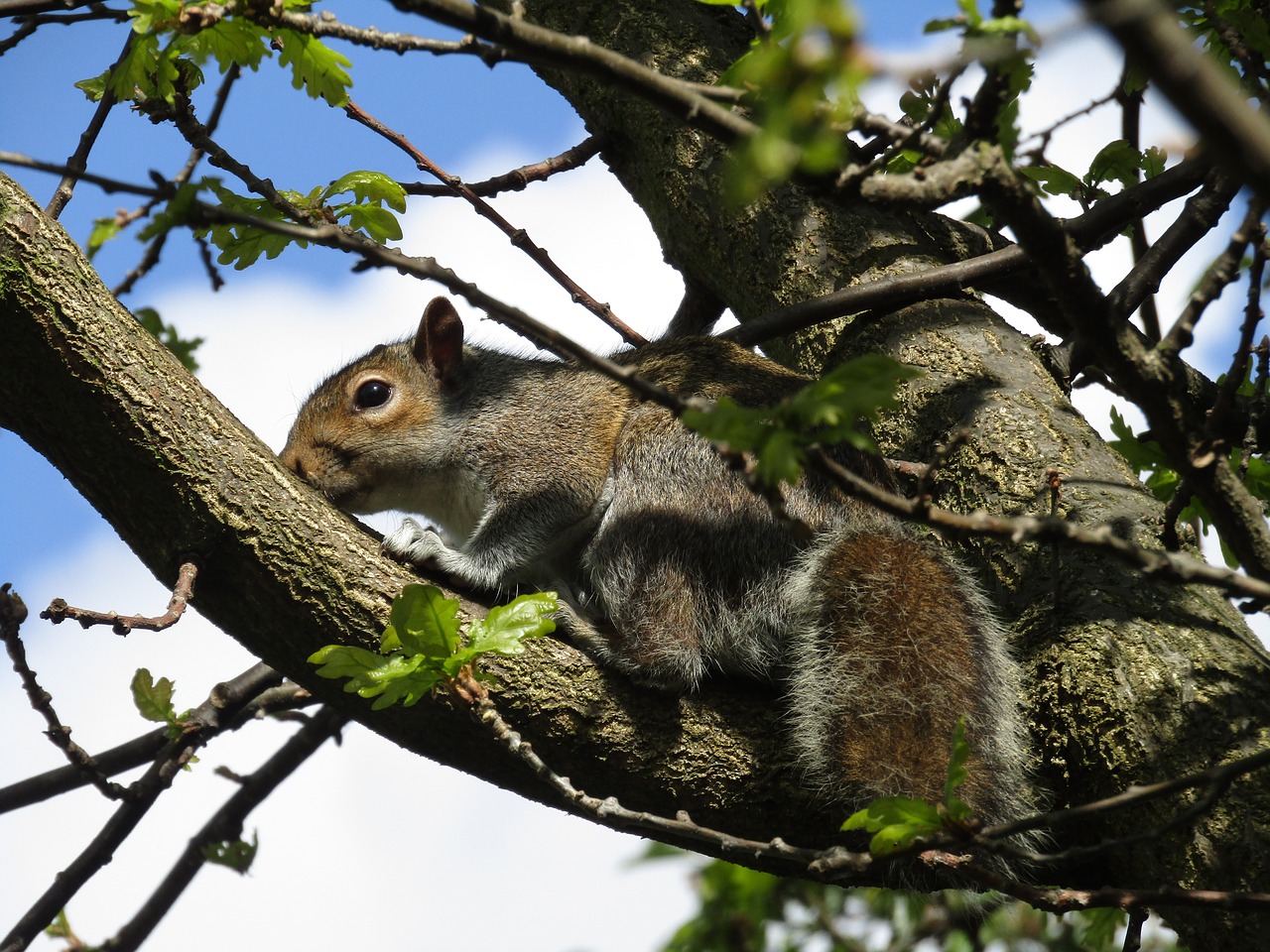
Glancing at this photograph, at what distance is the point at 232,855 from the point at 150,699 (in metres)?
0.95

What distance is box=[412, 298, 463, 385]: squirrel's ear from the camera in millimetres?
4676

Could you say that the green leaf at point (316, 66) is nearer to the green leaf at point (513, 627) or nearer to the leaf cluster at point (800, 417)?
the green leaf at point (513, 627)

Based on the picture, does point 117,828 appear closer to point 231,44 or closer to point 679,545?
point 679,545

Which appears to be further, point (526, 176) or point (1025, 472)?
point (526, 176)

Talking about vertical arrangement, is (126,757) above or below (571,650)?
above

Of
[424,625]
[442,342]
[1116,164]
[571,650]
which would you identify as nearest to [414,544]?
[571,650]

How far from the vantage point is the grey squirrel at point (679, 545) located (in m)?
2.89

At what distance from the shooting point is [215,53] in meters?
2.88

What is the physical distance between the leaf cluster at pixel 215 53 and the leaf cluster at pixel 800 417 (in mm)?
1633

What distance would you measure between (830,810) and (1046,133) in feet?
5.32

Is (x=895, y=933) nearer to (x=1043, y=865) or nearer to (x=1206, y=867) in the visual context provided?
(x=1043, y=865)

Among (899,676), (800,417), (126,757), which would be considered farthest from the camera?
(126,757)

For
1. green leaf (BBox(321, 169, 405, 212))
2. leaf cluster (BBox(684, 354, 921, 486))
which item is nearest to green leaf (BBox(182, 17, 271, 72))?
green leaf (BBox(321, 169, 405, 212))

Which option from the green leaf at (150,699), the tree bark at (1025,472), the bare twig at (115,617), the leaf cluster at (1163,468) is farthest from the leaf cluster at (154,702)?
the leaf cluster at (1163,468)
